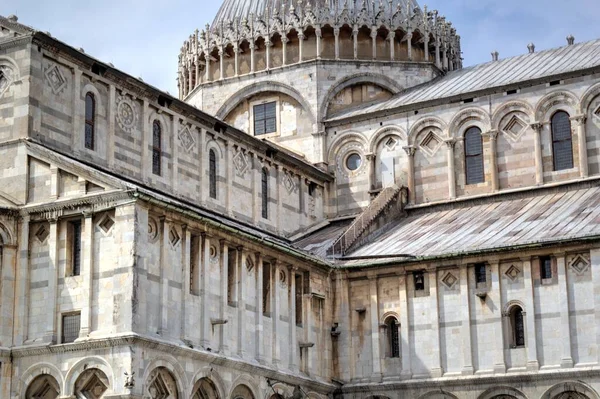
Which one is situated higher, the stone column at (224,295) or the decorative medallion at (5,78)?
the decorative medallion at (5,78)

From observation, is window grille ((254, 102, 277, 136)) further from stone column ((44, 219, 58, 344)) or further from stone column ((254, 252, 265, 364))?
stone column ((44, 219, 58, 344))

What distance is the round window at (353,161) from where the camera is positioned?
5534cm

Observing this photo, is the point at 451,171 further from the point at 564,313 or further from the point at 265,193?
the point at 564,313

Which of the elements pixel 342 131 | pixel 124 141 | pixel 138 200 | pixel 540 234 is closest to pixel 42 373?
pixel 138 200

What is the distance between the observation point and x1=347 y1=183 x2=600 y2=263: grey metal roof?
147 feet

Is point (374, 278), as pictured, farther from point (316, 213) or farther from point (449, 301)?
point (316, 213)

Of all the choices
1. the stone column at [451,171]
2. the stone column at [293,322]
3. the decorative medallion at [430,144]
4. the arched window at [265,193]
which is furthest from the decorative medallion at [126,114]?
the stone column at [451,171]

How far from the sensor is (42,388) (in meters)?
37.9

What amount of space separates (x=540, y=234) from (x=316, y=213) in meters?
12.5

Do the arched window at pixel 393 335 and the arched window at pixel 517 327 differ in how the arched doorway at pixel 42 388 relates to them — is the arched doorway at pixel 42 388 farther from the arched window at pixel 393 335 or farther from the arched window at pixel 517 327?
the arched window at pixel 517 327

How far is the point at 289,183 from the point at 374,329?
8963 mm

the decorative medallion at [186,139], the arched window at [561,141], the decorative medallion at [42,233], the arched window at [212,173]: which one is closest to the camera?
the decorative medallion at [42,233]

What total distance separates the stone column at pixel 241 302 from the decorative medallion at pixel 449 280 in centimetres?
740

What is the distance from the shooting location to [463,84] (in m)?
54.7
